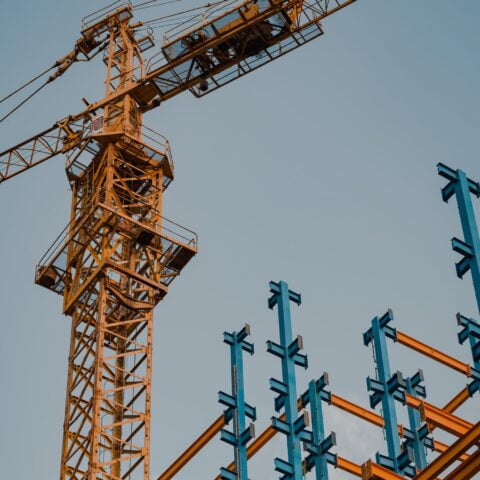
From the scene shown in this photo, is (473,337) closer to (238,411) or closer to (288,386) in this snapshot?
(288,386)

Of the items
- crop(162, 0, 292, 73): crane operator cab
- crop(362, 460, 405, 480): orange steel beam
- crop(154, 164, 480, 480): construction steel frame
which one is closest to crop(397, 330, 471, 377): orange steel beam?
crop(154, 164, 480, 480): construction steel frame

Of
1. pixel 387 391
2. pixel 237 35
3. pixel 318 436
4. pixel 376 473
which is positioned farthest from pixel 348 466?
pixel 237 35

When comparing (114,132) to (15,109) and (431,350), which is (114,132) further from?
(431,350)

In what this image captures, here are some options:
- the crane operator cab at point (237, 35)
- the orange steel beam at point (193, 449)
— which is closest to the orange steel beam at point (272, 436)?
the orange steel beam at point (193, 449)

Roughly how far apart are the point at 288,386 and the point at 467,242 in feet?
16.4

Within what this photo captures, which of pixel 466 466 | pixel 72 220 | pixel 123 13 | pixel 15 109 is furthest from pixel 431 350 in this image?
pixel 15 109

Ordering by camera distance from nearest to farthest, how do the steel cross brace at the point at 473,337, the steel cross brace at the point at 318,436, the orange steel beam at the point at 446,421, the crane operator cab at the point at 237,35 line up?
1. the steel cross brace at the point at 473,337
2. the orange steel beam at the point at 446,421
3. the steel cross brace at the point at 318,436
4. the crane operator cab at the point at 237,35

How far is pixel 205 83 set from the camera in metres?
44.4

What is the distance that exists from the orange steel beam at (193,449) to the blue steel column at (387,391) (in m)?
4.60

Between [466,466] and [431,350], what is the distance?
5.88 m

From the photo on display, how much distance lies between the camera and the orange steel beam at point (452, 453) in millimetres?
22453

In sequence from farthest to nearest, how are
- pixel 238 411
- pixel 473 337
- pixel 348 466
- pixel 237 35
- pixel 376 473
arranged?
pixel 237 35
pixel 238 411
pixel 348 466
pixel 473 337
pixel 376 473

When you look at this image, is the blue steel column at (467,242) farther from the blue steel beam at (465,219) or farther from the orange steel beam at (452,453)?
the orange steel beam at (452,453)

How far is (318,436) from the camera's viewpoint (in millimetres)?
28359
